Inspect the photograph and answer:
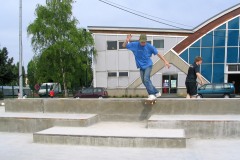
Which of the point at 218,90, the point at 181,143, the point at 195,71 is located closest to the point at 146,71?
the point at 195,71

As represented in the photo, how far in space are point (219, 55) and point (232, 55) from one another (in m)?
1.61

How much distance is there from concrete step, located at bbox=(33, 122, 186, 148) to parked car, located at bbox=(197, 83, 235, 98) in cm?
2594

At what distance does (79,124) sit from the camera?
26.1ft

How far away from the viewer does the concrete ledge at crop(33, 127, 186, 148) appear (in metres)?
6.28

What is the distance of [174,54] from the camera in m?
39.6

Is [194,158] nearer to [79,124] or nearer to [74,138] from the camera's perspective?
[74,138]

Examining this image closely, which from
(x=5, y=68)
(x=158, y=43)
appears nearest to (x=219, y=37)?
(x=158, y=43)

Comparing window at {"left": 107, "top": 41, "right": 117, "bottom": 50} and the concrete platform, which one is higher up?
window at {"left": 107, "top": 41, "right": 117, "bottom": 50}

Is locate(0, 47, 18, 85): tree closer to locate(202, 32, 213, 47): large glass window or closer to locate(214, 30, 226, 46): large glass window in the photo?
locate(202, 32, 213, 47): large glass window

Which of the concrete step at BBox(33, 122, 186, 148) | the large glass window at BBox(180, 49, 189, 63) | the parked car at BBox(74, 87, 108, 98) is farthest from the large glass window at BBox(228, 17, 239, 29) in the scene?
the concrete step at BBox(33, 122, 186, 148)

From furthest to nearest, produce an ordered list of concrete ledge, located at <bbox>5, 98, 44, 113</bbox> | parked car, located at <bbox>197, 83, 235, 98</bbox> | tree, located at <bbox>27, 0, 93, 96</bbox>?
tree, located at <bbox>27, 0, 93, 96</bbox> < parked car, located at <bbox>197, 83, 235, 98</bbox> < concrete ledge, located at <bbox>5, 98, 44, 113</bbox>

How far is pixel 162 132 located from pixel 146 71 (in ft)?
7.86

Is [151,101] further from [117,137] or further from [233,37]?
[233,37]

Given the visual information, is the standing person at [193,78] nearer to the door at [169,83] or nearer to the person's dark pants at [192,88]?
the person's dark pants at [192,88]
